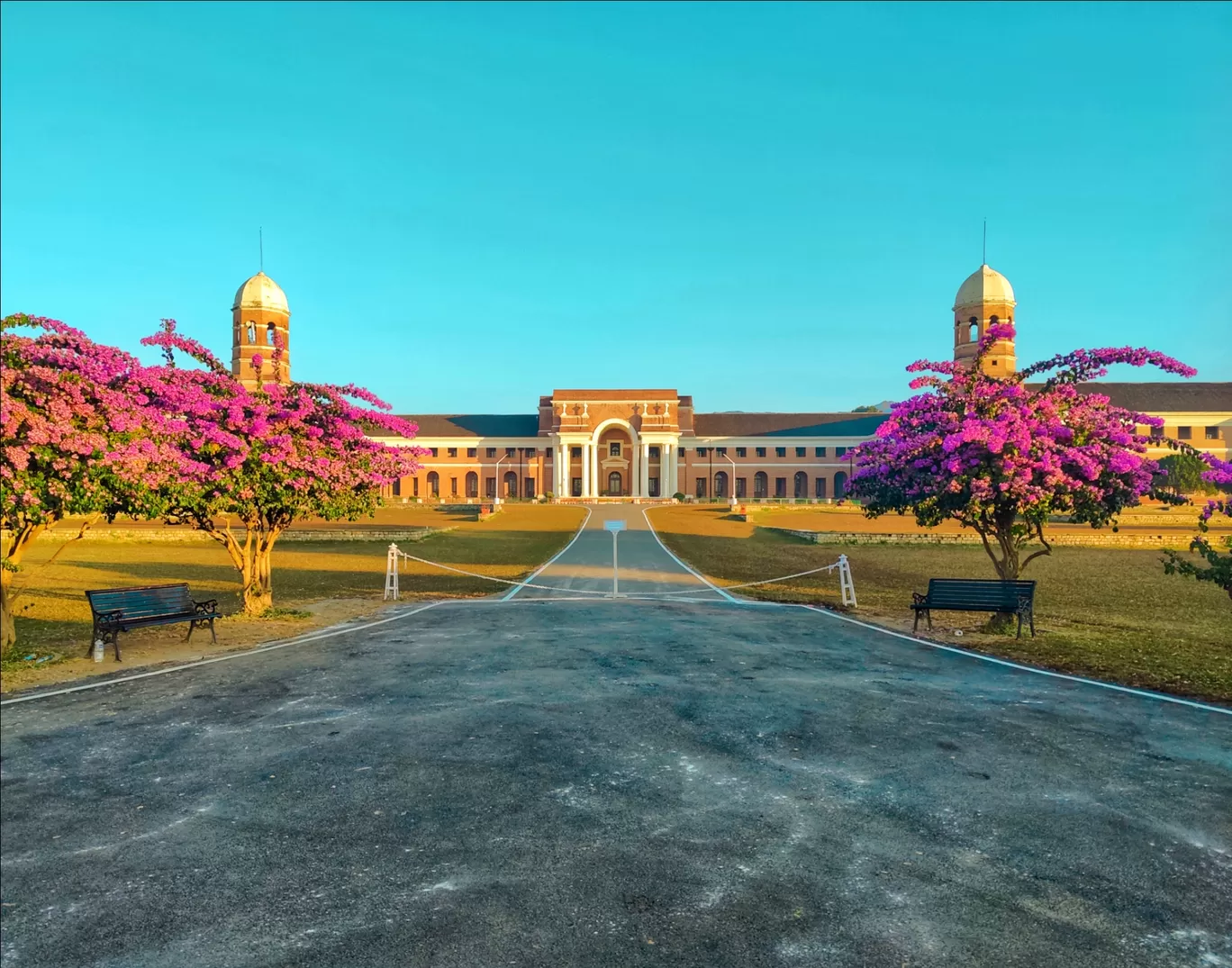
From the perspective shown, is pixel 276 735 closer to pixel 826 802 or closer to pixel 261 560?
pixel 826 802

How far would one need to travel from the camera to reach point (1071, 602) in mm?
15938

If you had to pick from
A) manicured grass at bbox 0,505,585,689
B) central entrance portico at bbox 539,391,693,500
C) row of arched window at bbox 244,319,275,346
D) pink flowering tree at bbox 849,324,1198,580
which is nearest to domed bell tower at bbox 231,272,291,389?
row of arched window at bbox 244,319,275,346

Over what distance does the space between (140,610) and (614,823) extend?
8759 millimetres

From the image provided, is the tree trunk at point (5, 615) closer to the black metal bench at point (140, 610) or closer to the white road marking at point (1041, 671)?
the black metal bench at point (140, 610)

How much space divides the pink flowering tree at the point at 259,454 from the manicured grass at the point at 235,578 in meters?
1.81

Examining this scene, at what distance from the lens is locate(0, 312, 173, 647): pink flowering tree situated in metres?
8.63

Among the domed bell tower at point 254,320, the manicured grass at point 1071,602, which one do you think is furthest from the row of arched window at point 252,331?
the manicured grass at point 1071,602

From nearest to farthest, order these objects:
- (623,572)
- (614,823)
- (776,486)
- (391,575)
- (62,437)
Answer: (614,823) → (62,437) → (391,575) → (623,572) → (776,486)

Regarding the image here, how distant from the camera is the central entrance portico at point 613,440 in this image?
84.5 m

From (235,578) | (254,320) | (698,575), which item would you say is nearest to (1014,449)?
(698,575)

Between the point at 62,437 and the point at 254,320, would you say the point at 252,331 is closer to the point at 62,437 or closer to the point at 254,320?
the point at 254,320

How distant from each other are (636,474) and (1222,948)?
265ft

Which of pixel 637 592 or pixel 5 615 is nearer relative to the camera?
pixel 5 615

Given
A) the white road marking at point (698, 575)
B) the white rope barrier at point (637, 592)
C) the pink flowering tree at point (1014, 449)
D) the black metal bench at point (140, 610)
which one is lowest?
the white road marking at point (698, 575)
